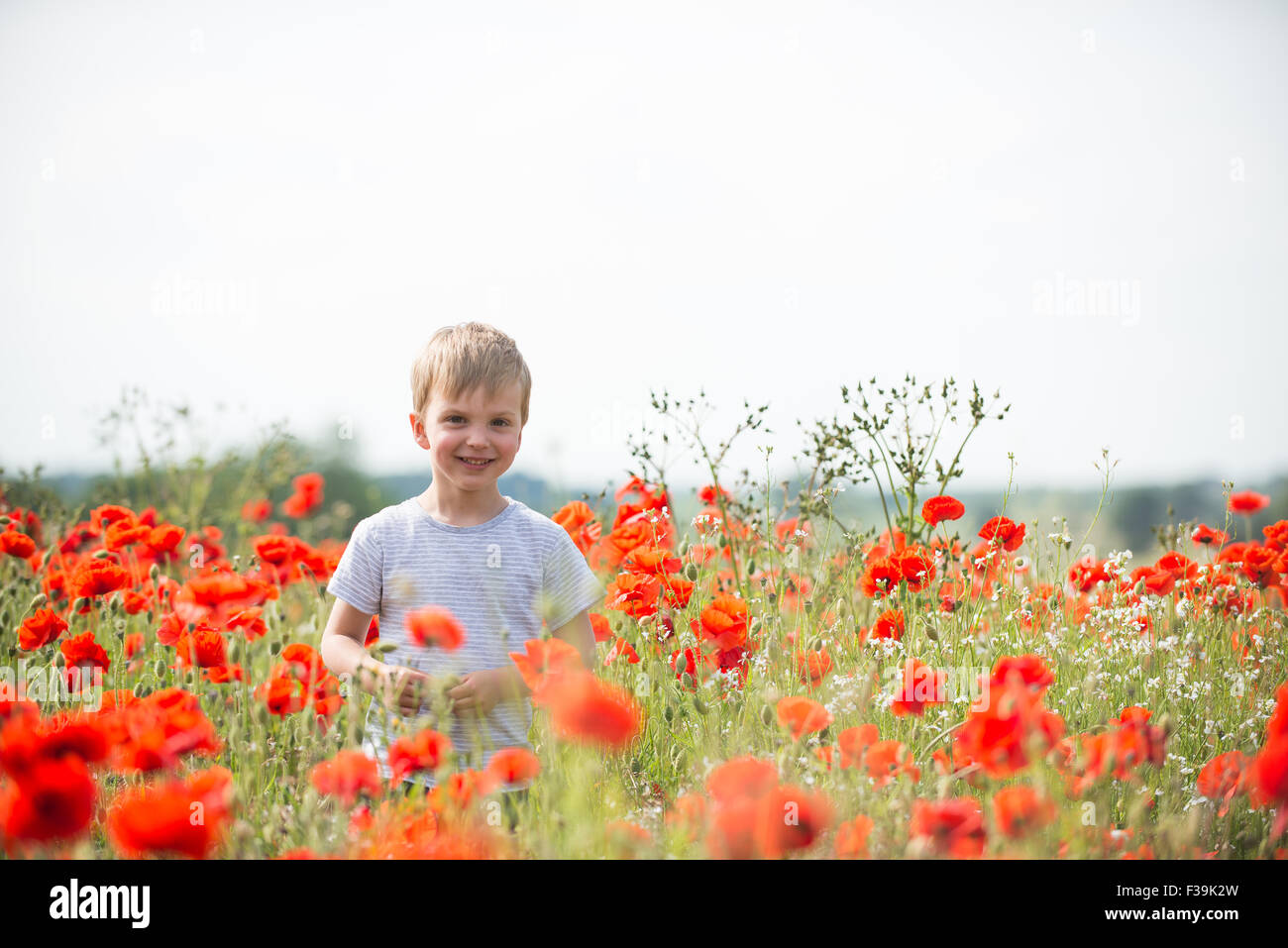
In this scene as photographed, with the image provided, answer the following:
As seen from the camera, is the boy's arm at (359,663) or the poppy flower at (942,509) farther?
the poppy flower at (942,509)

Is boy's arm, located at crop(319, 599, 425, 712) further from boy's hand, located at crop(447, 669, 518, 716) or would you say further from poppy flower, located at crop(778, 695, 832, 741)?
poppy flower, located at crop(778, 695, 832, 741)

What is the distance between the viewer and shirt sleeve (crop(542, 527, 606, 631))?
2.20m

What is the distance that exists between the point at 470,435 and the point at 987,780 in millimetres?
1323

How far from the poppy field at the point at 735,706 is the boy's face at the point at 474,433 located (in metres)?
0.45

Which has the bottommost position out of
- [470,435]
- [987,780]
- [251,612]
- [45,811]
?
[987,780]

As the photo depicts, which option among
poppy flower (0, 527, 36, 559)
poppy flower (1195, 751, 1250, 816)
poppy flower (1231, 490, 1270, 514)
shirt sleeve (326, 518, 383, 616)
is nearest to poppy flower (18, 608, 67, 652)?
poppy flower (0, 527, 36, 559)

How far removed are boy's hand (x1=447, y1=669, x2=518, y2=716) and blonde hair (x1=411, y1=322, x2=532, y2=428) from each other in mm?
622


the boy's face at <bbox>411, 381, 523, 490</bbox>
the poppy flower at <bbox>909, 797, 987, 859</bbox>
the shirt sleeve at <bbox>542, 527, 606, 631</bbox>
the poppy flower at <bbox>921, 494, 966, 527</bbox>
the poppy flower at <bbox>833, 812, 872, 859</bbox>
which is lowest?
the poppy flower at <bbox>833, 812, 872, 859</bbox>

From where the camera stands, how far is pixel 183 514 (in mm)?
4984

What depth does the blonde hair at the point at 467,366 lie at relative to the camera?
6.82ft

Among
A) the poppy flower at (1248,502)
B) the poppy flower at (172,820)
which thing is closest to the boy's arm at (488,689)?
the poppy flower at (172,820)

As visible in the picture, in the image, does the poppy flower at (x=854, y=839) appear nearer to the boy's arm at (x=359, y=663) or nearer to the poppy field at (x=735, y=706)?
the poppy field at (x=735, y=706)

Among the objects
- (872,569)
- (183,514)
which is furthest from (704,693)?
(183,514)
